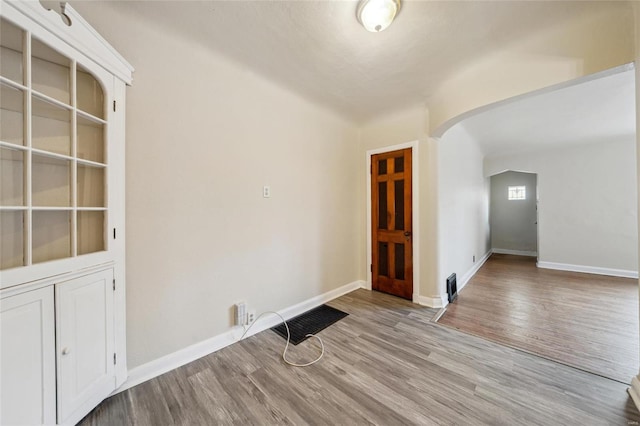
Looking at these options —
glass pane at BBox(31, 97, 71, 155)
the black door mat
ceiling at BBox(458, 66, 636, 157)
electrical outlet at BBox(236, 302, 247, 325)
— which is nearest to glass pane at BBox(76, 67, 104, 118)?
glass pane at BBox(31, 97, 71, 155)

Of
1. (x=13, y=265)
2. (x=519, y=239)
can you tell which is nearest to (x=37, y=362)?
(x=13, y=265)

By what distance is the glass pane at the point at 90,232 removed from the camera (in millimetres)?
1316

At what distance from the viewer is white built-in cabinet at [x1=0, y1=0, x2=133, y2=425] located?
101 cm

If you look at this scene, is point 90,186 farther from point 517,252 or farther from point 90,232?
point 517,252

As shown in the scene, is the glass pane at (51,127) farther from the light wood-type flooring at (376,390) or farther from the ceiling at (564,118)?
the ceiling at (564,118)

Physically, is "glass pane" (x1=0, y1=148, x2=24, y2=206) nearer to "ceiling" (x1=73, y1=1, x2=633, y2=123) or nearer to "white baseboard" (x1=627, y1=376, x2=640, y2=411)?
"ceiling" (x1=73, y1=1, x2=633, y2=123)

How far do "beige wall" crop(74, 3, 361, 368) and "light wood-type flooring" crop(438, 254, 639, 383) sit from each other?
82.1 inches

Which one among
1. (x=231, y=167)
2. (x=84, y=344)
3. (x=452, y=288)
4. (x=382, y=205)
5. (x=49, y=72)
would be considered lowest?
(x=452, y=288)

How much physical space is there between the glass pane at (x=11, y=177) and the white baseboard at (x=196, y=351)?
1273 mm

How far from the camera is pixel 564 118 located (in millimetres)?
3182

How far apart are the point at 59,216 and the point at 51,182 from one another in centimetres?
20

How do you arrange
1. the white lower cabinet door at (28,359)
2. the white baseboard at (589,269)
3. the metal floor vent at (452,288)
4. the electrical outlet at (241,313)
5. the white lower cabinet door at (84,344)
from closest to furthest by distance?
1. the white lower cabinet door at (28,359)
2. the white lower cabinet door at (84,344)
3. the electrical outlet at (241,313)
4. the metal floor vent at (452,288)
5. the white baseboard at (589,269)

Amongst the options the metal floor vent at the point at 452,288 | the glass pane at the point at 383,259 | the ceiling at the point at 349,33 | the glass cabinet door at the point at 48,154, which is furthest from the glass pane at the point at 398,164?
the glass cabinet door at the point at 48,154

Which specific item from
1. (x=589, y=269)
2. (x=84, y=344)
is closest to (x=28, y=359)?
(x=84, y=344)
